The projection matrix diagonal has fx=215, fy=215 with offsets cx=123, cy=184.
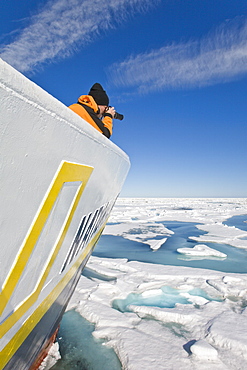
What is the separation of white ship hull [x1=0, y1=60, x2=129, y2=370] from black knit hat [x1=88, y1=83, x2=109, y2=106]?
0.74m

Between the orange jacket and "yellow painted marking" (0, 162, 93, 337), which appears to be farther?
the orange jacket

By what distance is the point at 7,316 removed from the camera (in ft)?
2.42

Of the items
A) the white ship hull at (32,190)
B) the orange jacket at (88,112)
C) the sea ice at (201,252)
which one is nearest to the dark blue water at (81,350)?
the white ship hull at (32,190)

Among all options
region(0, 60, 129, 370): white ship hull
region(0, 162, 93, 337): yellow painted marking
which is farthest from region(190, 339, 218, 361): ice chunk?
region(0, 162, 93, 337): yellow painted marking

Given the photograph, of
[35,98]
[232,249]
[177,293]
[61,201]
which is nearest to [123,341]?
[177,293]

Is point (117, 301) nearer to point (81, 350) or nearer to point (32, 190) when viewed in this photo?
point (81, 350)

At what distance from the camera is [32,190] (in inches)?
26.1

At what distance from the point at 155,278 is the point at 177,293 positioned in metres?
0.63

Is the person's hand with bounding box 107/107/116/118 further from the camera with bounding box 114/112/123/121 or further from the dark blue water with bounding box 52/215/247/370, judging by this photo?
the dark blue water with bounding box 52/215/247/370

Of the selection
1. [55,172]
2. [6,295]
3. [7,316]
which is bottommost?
[7,316]

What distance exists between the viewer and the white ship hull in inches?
20.5

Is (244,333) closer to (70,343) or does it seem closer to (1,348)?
(70,343)

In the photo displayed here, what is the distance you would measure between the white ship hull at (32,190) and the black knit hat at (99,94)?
0.74 meters

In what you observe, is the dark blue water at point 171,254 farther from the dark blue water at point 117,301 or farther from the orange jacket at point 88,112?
the orange jacket at point 88,112
